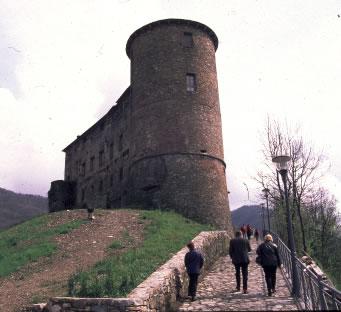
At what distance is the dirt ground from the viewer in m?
10.8

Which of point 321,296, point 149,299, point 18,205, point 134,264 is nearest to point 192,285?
point 149,299

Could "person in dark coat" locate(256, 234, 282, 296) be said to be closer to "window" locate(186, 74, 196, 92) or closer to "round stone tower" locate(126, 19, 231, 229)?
"round stone tower" locate(126, 19, 231, 229)

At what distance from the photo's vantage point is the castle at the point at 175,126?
23203mm

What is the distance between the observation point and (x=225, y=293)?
32.0ft

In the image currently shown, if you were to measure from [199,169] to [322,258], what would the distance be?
17.6m

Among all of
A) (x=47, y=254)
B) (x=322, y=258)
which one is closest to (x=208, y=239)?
(x=47, y=254)

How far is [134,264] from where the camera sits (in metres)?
11.2

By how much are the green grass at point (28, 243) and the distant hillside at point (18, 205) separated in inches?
3706

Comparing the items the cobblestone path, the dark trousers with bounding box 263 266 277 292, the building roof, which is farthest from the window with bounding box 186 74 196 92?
the dark trousers with bounding box 263 266 277 292

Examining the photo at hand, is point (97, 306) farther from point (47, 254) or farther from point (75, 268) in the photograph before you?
point (47, 254)

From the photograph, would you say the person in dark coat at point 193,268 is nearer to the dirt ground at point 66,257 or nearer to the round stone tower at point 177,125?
the dirt ground at point 66,257

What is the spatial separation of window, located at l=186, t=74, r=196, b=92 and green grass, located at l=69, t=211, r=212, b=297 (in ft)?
32.1

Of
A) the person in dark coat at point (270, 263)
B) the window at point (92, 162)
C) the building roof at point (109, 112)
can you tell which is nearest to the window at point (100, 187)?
the window at point (92, 162)

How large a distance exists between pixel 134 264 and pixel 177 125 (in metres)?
13.6
